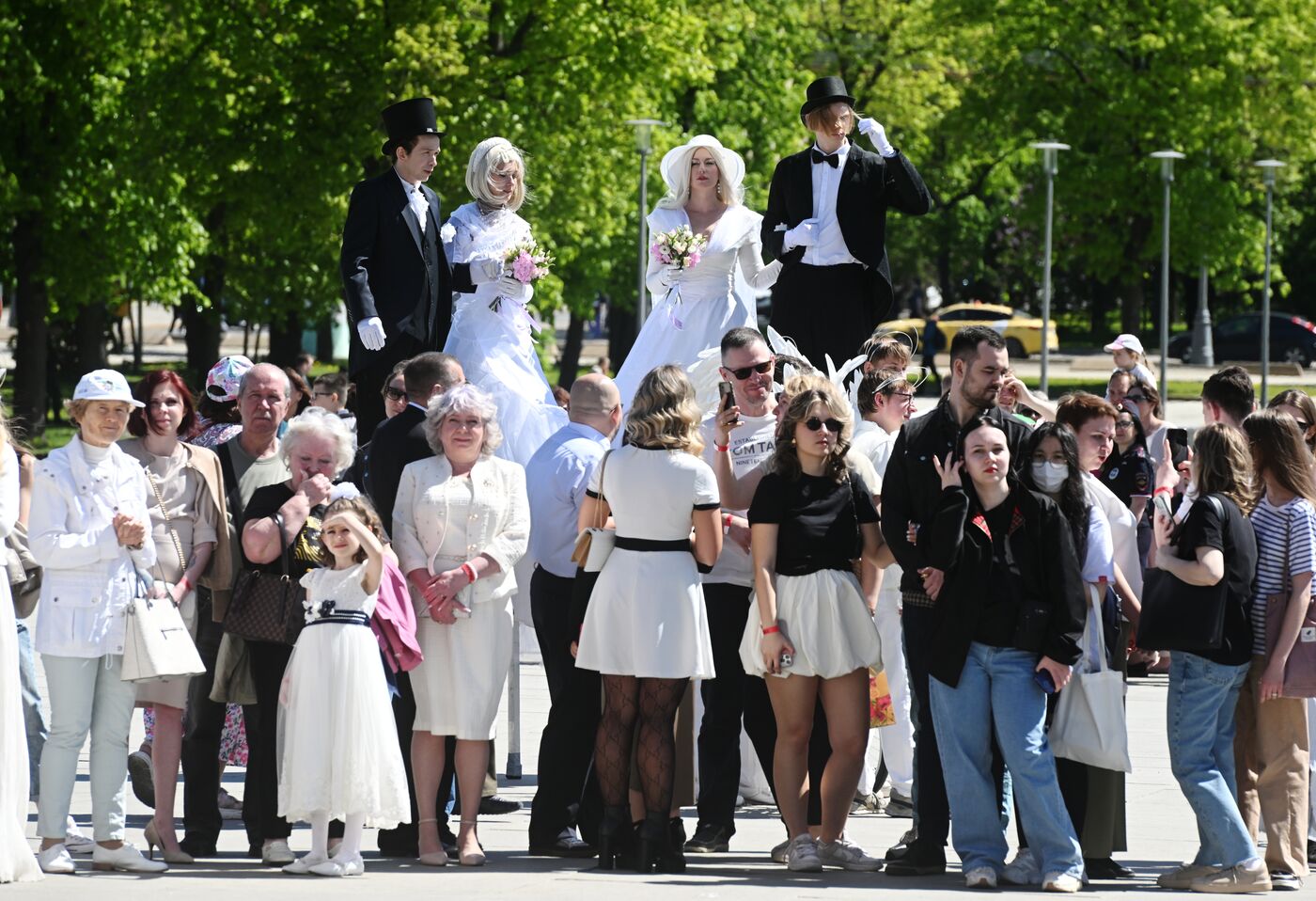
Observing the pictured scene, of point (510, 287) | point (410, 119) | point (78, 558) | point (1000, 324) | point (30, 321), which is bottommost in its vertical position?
point (78, 558)

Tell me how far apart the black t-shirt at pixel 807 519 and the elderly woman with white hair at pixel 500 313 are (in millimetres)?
3021

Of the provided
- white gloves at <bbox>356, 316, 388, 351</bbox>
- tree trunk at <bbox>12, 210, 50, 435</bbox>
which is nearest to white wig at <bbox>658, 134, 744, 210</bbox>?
white gloves at <bbox>356, 316, 388, 351</bbox>

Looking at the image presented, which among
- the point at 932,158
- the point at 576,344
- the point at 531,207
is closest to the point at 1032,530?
the point at 531,207

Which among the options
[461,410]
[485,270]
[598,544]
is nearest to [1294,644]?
[598,544]

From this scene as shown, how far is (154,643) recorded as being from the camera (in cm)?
801

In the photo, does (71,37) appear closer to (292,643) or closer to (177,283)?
(177,283)

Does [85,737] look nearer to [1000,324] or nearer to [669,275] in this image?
Answer: [669,275]

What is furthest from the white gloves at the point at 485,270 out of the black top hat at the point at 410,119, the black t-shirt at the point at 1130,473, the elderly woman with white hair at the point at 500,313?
the black t-shirt at the point at 1130,473

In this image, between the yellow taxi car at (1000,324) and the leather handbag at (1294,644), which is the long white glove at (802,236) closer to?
the leather handbag at (1294,644)

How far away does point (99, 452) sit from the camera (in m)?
8.15

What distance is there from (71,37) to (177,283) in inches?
166

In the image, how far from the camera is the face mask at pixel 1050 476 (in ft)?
26.1

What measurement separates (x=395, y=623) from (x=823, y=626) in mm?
1730

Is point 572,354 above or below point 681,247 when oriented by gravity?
above
